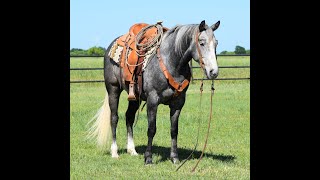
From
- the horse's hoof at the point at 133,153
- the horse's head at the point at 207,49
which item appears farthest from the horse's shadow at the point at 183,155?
the horse's head at the point at 207,49

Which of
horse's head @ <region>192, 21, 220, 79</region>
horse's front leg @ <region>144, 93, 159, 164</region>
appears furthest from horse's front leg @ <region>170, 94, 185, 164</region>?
horse's head @ <region>192, 21, 220, 79</region>

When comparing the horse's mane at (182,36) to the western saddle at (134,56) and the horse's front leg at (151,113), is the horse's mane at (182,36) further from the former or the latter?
the horse's front leg at (151,113)

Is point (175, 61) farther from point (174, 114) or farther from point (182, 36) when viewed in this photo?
point (174, 114)

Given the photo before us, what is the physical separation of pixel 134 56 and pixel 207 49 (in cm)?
139

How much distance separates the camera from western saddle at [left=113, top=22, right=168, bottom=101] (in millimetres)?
8055

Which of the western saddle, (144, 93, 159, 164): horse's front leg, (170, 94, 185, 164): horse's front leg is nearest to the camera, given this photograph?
(144, 93, 159, 164): horse's front leg

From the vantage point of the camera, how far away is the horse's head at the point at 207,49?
7.00 m

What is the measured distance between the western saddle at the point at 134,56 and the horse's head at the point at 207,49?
1009 millimetres

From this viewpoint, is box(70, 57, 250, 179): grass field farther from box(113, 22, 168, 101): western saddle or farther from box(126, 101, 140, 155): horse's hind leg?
box(113, 22, 168, 101): western saddle

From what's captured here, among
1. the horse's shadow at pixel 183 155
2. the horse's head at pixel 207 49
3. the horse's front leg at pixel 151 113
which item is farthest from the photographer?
the horse's shadow at pixel 183 155

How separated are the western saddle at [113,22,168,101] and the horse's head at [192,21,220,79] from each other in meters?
1.01
